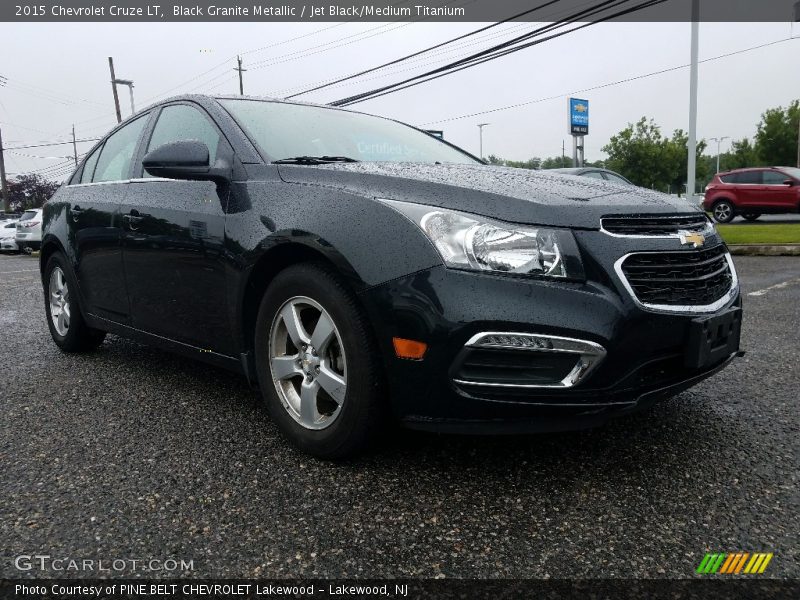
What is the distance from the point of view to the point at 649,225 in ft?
7.23

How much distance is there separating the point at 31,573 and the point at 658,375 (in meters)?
1.93

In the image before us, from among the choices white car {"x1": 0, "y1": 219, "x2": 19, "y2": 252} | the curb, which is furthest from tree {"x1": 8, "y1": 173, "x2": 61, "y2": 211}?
the curb

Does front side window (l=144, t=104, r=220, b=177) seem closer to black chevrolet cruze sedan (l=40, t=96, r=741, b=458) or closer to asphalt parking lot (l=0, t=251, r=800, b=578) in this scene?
black chevrolet cruze sedan (l=40, t=96, r=741, b=458)

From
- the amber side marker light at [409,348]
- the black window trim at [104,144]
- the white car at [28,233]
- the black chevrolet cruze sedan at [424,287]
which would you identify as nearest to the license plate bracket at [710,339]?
the black chevrolet cruze sedan at [424,287]

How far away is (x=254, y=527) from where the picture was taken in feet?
6.41

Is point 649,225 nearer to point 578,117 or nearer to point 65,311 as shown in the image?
point 65,311

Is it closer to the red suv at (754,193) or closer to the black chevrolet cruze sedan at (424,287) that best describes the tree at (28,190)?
the red suv at (754,193)

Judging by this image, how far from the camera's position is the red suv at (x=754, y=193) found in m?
17.9

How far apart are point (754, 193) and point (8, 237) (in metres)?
22.6

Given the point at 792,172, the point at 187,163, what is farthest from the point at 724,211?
the point at 187,163

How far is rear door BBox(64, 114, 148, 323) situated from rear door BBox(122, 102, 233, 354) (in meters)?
0.15

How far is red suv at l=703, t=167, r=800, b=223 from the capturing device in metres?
17.9

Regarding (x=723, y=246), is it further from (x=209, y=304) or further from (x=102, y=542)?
(x=102, y=542)

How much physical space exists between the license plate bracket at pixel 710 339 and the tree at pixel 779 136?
44.3 m
